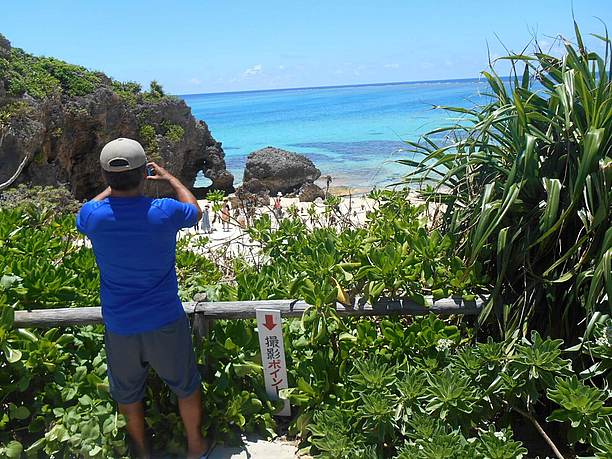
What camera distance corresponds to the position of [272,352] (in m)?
3.16

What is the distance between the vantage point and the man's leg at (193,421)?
2.98m

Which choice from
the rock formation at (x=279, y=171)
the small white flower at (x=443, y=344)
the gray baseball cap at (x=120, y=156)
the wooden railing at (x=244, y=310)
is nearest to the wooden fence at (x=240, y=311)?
the wooden railing at (x=244, y=310)

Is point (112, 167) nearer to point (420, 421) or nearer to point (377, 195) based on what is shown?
point (420, 421)

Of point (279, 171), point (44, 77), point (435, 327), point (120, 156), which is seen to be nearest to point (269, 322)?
point (435, 327)

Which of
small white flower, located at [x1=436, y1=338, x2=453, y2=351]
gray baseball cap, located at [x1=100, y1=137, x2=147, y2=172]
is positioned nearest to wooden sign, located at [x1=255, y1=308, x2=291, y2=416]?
small white flower, located at [x1=436, y1=338, x2=453, y2=351]

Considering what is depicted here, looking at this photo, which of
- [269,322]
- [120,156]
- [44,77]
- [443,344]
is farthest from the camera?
[44,77]

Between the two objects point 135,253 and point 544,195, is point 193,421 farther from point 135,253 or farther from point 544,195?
point 544,195

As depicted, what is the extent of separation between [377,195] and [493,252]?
46.7 inches

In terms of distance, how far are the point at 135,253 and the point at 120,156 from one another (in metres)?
0.46

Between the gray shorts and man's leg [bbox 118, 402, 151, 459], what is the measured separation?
0.04 meters

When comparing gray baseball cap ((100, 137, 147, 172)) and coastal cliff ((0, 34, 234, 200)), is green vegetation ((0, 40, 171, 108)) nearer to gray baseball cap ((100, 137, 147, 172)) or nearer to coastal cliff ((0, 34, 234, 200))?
coastal cliff ((0, 34, 234, 200))

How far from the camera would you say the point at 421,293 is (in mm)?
3164

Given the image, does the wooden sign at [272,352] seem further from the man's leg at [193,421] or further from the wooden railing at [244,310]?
the man's leg at [193,421]

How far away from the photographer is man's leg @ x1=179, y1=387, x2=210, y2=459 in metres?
2.98
